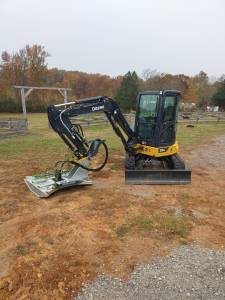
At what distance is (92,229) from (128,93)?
3478cm

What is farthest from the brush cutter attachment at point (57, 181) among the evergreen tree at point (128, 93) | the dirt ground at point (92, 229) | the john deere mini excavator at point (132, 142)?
the evergreen tree at point (128, 93)

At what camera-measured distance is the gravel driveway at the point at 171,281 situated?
312cm

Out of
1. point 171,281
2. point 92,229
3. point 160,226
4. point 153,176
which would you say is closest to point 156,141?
point 153,176

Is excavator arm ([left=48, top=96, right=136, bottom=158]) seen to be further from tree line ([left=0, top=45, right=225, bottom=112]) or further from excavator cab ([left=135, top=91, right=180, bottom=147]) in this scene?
tree line ([left=0, top=45, right=225, bottom=112])

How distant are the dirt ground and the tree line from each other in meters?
32.8

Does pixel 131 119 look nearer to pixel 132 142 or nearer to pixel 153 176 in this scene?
pixel 132 142

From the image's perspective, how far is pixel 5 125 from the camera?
50.7 ft

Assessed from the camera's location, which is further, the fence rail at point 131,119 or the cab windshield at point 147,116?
the fence rail at point 131,119

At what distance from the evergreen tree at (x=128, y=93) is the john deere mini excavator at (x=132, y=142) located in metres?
31.1

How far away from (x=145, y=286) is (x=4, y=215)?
295 cm

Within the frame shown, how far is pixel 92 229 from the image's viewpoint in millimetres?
4527

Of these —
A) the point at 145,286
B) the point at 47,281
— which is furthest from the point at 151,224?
the point at 47,281

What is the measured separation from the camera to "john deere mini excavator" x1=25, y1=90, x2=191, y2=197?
6348 mm

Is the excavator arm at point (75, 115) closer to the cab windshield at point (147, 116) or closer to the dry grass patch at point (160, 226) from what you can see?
the cab windshield at point (147, 116)
